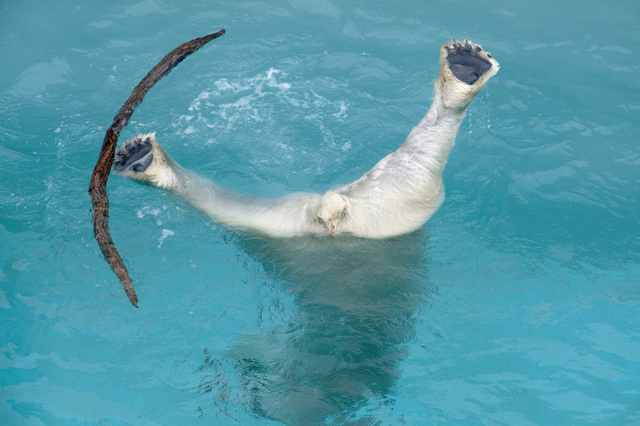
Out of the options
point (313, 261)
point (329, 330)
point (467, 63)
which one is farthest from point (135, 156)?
point (467, 63)

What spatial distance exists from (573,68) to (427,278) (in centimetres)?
423

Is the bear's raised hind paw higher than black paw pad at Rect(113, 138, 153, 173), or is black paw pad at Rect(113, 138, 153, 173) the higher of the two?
the bear's raised hind paw

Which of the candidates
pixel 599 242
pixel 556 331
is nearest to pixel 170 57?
pixel 556 331

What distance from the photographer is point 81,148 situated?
18.1 ft

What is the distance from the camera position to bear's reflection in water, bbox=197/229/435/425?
4.11 meters

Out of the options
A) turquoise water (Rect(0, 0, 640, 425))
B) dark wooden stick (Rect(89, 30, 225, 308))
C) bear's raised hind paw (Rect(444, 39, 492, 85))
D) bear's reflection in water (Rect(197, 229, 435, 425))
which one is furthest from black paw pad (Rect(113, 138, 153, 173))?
bear's raised hind paw (Rect(444, 39, 492, 85))

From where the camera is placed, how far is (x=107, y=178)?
3.39 metres

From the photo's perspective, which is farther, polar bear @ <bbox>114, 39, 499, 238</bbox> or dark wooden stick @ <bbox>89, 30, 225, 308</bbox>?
polar bear @ <bbox>114, 39, 499, 238</bbox>

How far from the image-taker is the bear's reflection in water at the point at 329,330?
4.11 meters

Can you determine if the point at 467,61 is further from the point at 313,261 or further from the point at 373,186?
the point at 313,261

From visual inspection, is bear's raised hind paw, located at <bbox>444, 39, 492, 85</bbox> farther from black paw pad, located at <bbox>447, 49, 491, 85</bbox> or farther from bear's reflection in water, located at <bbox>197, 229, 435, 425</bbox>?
bear's reflection in water, located at <bbox>197, 229, 435, 425</bbox>

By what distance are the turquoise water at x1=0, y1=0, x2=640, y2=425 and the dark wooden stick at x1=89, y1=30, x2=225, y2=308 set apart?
1.04 meters

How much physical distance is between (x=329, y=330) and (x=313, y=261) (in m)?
0.64

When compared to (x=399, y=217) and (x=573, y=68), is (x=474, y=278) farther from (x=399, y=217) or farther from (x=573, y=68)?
(x=573, y=68)
